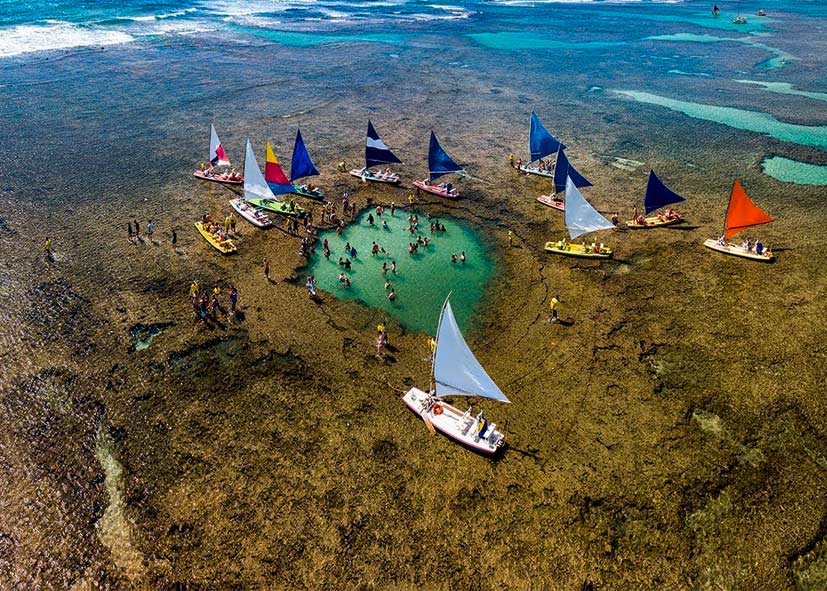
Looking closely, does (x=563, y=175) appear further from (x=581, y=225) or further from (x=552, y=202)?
(x=581, y=225)

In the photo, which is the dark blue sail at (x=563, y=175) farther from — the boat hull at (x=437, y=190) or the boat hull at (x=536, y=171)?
the boat hull at (x=437, y=190)

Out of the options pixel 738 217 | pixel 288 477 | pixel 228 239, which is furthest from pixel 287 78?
pixel 288 477

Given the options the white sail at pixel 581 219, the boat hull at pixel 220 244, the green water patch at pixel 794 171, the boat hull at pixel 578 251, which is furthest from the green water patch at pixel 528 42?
the boat hull at pixel 220 244

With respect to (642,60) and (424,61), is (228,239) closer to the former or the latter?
(424,61)

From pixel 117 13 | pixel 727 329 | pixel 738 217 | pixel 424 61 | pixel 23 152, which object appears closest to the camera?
pixel 727 329

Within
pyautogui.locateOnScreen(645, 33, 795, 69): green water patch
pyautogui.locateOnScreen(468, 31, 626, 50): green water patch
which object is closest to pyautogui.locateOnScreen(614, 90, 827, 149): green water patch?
pyautogui.locateOnScreen(645, 33, 795, 69): green water patch

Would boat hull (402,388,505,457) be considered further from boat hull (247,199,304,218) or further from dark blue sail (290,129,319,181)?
dark blue sail (290,129,319,181)
